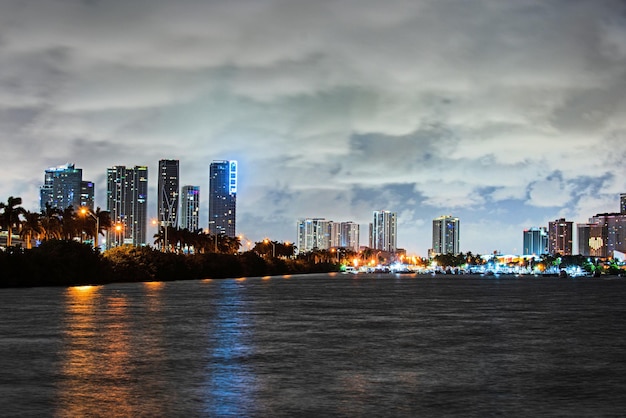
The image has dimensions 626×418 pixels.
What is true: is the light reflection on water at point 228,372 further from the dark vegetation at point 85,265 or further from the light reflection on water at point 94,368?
the dark vegetation at point 85,265

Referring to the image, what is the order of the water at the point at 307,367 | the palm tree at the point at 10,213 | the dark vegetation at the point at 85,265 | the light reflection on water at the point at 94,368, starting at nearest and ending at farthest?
1. the light reflection on water at the point at 94,368
2. the water at the point at 307,367
3. the dark vegetation at the point at 85,265
4. the palm tree at the point at 10,213

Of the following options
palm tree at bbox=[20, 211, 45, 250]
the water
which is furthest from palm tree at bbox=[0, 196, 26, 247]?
Answer: the water

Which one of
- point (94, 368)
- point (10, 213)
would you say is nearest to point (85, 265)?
point (10, 213)

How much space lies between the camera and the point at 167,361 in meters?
22.7

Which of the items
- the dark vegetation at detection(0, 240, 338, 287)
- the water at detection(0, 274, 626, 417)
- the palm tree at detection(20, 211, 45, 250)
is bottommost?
the water at detection(0, 274, 626, 417)

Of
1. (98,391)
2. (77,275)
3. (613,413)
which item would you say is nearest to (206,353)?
(98,391)

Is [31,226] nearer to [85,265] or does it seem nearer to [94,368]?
[85,265]

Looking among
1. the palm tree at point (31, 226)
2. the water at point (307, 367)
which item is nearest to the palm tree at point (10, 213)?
the palm tree at point (31, 226)

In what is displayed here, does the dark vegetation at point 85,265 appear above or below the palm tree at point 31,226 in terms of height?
below

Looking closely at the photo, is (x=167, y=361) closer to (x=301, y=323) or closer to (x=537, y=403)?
(x=537, y=403)

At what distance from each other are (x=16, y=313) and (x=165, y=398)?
29155 millimetres

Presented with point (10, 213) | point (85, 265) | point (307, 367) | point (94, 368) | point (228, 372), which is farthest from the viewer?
point (10, 213)

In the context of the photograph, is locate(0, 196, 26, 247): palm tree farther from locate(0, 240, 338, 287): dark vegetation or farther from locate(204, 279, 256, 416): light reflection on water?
locate(204, 279, 256, 416): light reflection on water

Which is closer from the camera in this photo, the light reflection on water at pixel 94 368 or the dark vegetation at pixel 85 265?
the light reflection on water at pixel 94 368
